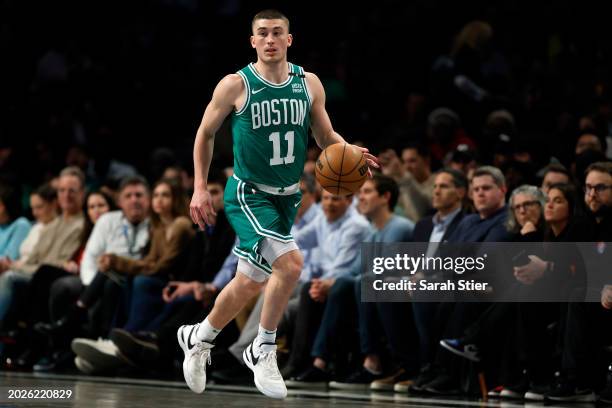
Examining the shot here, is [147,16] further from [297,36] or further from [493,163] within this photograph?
[493,163]

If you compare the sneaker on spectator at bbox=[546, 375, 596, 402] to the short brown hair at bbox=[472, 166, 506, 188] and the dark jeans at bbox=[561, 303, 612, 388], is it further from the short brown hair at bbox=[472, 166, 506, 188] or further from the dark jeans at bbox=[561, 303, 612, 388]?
the short brown hair at bbox=[472, 166, 506, 188]

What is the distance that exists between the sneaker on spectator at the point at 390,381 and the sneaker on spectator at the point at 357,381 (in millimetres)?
109

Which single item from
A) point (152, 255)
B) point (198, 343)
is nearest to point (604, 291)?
point (198, 343)

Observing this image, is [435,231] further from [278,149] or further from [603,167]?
[278,149]

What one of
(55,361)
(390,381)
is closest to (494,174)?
(390,381)

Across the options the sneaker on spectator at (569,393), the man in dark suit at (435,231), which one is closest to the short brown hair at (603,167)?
the man in dark suit at (435,231)

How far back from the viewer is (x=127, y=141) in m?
15.1

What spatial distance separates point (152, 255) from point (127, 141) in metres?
4.81

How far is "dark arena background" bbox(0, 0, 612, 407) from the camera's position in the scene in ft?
28.1

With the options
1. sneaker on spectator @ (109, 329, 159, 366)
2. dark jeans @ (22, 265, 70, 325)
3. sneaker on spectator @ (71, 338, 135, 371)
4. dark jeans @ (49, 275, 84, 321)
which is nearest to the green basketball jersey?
sneaker on spectator @ (109, 329, 159, 366)

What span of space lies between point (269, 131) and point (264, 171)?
0.77 ft

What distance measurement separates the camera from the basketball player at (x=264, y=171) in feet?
23.2

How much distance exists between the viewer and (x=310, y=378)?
922 cm

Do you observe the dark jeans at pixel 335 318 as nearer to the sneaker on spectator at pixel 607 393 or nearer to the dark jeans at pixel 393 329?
the dark jeans at pixel 393 329
